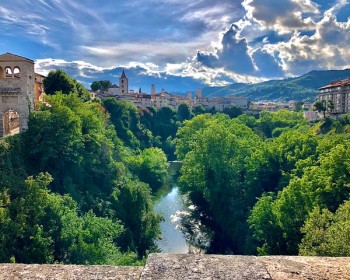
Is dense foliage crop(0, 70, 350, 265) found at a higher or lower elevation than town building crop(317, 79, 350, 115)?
lower

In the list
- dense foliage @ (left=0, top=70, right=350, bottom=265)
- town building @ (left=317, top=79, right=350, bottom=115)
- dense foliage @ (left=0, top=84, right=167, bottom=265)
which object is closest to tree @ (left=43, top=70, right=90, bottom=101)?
dense foliage @ (left=0, top=70, right=350, bottom=265)

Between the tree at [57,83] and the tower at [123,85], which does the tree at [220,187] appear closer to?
the tree at [57,83]

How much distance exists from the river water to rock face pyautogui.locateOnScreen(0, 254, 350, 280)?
24.6 metres

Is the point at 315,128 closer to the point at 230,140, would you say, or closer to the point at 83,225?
the point at 230,140

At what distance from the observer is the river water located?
2902 centimetres

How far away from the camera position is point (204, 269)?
365cm

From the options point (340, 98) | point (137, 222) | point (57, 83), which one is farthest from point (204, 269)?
point (340, 98)

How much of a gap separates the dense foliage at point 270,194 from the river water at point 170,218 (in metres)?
1.38

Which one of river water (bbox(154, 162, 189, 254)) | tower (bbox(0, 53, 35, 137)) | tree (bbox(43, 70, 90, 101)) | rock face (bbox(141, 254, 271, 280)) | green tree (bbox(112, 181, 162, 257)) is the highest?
tree (bbox(43, 70, 90, 101))

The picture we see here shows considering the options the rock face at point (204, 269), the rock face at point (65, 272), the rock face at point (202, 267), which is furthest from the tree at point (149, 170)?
the rock face at point (202, 267)

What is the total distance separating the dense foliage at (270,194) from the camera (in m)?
17.0

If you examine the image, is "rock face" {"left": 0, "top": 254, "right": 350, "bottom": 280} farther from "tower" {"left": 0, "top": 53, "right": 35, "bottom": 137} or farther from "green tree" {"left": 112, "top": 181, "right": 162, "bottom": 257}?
"tower" {"left": 0, "top": 53, "right": 35, "bottom": 137}

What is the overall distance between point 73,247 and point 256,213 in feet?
40.4

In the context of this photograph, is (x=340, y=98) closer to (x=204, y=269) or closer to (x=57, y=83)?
(x=57, y=83)
